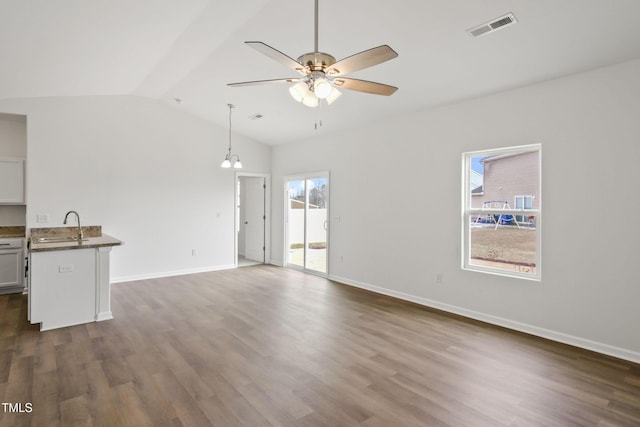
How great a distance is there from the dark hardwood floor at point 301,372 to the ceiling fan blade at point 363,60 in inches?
89.6

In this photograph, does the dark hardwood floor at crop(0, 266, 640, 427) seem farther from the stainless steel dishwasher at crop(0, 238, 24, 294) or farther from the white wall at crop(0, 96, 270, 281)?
the white wall at crop(0, 96, 270, 281)

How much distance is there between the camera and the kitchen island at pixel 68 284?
371cm

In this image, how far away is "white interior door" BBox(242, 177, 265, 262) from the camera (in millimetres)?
8031

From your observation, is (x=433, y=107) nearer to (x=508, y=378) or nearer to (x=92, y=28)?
(x=508, y=378)

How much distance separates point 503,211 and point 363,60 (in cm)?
→ 290

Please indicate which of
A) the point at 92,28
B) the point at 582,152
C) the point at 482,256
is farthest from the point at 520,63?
the point at 92,28

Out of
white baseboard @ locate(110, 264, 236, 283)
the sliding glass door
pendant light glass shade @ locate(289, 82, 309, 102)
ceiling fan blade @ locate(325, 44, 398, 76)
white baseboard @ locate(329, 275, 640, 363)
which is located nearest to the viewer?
ceiling fan blade @ locate(325, 44, 398, 76)

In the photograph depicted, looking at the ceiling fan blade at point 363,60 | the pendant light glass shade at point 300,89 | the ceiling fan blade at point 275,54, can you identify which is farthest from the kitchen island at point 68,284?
the ceiling fan blade at point 363,60

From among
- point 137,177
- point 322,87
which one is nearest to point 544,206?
point 322,87

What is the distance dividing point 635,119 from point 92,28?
497 centimetres

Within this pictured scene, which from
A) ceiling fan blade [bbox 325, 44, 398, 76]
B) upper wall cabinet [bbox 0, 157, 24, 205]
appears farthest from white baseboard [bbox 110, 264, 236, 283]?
ceiling fan blade [bbox 325, 44, 398, 76]

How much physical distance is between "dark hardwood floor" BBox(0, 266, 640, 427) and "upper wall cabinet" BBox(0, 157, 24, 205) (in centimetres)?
181

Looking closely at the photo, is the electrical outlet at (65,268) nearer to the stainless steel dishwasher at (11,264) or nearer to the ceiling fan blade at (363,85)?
the stainless steel dishwasher at (11,264)

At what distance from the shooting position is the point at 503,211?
13.3 feet
